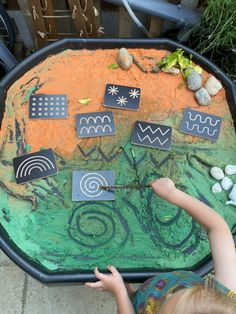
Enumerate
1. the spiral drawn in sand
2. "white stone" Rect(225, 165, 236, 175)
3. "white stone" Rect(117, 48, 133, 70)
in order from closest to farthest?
the spiral drawn in sand → "white stone" Rect(225, 165, 236, 175) → "white stone" Rect(117, 48, 133, 70)

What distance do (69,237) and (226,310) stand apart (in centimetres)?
69

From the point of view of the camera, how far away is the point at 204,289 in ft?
2.81

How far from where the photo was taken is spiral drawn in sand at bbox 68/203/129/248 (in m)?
1.36

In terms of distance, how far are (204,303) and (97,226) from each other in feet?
2.04

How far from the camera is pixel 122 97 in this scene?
1544mm

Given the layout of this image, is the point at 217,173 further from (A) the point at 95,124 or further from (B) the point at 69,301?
(B) the point at 69,301

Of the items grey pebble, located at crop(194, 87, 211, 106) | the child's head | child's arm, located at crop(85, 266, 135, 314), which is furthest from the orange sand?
the child's head

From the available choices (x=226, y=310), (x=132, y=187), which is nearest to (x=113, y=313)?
(x=132, y=187)

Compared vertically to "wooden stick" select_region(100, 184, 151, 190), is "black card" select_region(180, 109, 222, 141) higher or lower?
higher

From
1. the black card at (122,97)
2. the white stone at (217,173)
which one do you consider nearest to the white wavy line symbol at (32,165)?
the black card at (122,97)

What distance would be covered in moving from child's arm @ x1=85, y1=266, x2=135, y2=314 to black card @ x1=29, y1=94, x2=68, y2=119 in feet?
1.95

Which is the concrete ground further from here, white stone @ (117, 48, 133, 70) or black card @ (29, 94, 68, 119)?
white stone @ (117, 48, 133, 70)

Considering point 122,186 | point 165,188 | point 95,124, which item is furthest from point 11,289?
point 165,188

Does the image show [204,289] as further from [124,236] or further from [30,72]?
[30,72]
